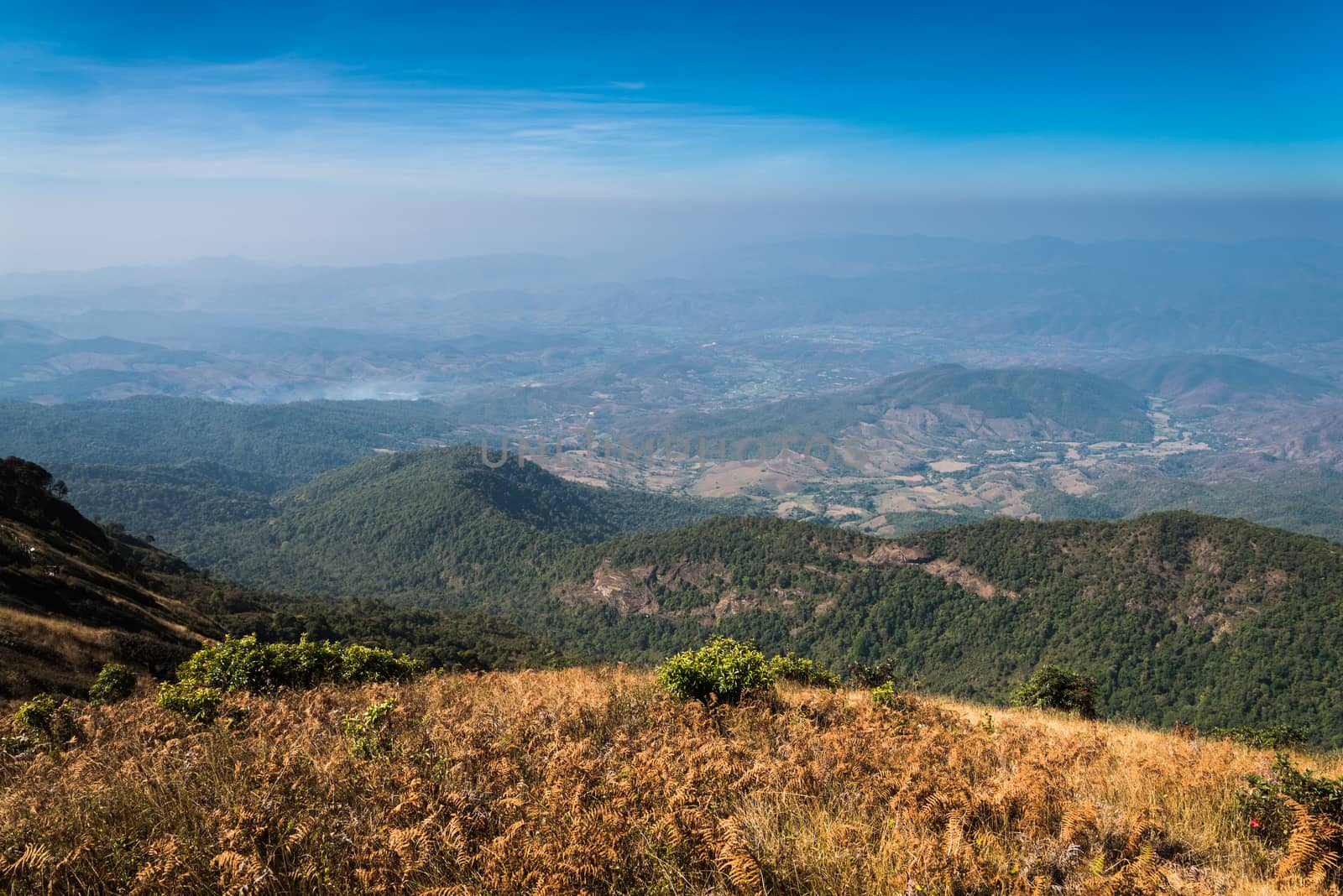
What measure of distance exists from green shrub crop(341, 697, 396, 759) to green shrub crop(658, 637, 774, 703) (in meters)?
4.68

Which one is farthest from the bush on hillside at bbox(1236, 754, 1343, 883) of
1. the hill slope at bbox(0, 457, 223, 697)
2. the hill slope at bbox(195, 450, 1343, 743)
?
the hill slope at bbox(195, 450, 1343, 743)

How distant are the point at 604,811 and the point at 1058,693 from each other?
73.2 ft

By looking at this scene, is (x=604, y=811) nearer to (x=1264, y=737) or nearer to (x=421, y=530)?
(x=1264, y=737)

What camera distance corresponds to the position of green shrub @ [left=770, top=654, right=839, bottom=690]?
17.4 meters

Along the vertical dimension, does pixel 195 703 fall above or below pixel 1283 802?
below

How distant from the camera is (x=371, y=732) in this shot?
8.35 m

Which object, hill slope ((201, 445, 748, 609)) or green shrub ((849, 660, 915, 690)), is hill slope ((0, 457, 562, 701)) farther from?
hill slope ((201, 445, 748, 609))

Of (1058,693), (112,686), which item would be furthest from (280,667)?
(1058,693)

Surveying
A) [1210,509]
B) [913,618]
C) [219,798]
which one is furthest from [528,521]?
[1210,509]

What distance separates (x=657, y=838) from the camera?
5242 millimetres

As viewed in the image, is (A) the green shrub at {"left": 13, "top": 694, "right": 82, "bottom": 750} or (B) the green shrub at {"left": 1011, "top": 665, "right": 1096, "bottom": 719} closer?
(A) the green shrub at {"left": 13, "top": 694, "right": 82, "bottom": 750}

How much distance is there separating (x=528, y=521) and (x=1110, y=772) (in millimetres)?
137395

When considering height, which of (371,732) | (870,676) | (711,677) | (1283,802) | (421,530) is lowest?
(421,530)

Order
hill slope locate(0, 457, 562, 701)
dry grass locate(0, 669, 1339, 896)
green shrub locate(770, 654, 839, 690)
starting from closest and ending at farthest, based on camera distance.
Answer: dry grass locate(0, 669, 1339, 896) → green shrub locate(770, 654, 839, 690) → hill slope locate(0, 457, 562, 701)
